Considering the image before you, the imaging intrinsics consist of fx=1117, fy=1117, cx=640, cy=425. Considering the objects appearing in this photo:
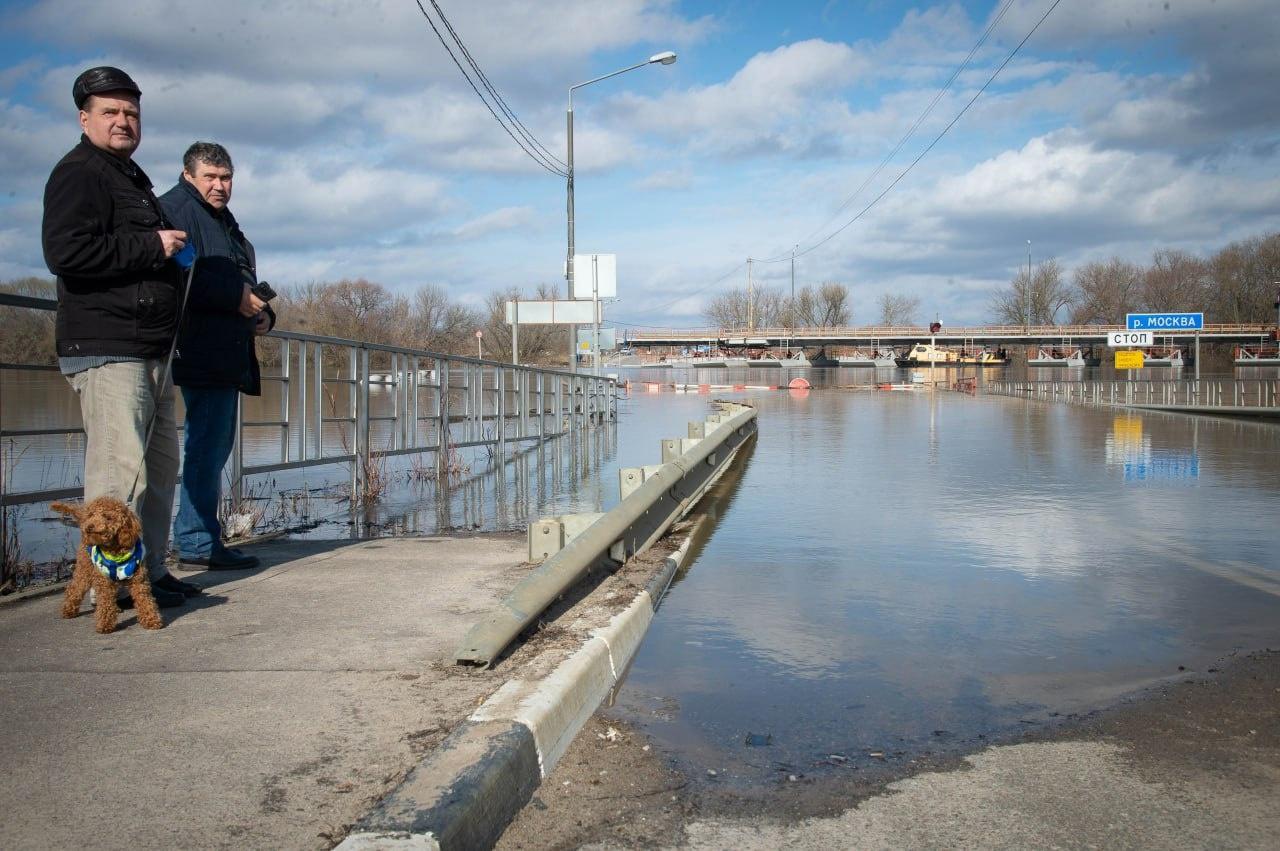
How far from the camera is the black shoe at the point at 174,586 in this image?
5.07 metres

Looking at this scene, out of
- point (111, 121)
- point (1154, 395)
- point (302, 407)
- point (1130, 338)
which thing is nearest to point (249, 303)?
point (111, 121)

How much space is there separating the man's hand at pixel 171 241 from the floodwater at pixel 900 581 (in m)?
2.58

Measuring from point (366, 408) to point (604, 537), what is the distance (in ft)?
18.5

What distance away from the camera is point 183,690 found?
3.80m

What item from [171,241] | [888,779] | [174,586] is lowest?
[888,779]

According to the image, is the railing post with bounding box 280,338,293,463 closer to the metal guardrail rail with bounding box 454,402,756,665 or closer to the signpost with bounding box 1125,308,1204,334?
the metal guardrail rail with bounding box 454,402,756,665

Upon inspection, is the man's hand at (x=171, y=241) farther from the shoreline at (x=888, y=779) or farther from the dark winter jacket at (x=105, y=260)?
the shoreline at (x=888, y=779)

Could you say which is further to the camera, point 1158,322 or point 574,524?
point 1158,322

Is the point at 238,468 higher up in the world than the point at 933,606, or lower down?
higher up

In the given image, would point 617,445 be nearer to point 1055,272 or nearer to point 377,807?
point 377,807

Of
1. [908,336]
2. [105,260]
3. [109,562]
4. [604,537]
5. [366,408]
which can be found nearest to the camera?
[109,562]

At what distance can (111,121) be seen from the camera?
4684 mm

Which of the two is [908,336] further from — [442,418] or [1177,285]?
[442,418]

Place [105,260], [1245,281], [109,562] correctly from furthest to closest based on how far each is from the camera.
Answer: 1. [1245,281]
2. [105,260]
3. [109,562]
